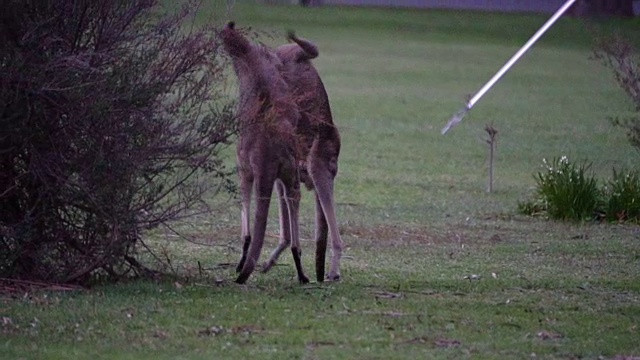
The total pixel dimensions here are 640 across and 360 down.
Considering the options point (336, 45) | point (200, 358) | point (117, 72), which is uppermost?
point (336, 45)

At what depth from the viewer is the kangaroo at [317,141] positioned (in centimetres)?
1151

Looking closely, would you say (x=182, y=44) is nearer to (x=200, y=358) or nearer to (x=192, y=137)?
(x=192, y=137)

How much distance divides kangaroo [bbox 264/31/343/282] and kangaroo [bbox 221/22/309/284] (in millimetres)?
218

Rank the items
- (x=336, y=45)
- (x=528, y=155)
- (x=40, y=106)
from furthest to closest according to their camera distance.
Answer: (x=336, y=45)
(x=528, y=155)
(x=40, y=106)

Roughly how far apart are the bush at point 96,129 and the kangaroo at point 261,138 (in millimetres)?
202

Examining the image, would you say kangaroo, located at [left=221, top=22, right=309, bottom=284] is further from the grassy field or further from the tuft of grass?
the tuft of grass

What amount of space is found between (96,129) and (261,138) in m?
1.38

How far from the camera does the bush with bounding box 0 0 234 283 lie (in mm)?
10117

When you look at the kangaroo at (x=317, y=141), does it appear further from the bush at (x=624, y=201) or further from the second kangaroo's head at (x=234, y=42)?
the bush at (x=624, y=201)

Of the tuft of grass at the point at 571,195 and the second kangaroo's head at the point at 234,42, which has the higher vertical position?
the second kangaroo's head at the point at 234,42

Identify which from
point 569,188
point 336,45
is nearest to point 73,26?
point 569,188

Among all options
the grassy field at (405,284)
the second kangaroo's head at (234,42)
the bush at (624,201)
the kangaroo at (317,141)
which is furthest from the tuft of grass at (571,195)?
the second kangaroo's head at (234,42)

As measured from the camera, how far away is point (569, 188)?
1730cm

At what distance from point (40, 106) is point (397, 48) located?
42.4m
